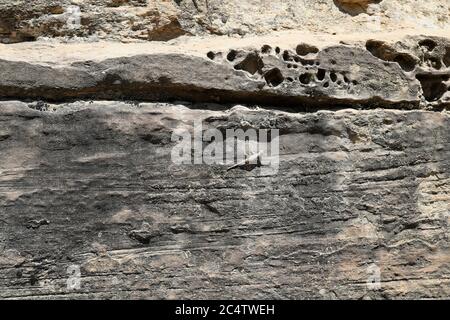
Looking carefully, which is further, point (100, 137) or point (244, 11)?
point (244, 11)

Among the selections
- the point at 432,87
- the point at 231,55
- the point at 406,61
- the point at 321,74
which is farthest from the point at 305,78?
the point at 432,87

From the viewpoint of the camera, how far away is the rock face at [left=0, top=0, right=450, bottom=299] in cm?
285

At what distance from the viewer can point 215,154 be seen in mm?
2967

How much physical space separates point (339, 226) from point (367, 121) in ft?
1.64

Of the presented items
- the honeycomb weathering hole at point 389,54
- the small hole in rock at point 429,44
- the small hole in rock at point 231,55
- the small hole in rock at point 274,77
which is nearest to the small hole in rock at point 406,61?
the honeycomb weathering hole at point 389,54

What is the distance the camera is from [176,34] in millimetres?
3156

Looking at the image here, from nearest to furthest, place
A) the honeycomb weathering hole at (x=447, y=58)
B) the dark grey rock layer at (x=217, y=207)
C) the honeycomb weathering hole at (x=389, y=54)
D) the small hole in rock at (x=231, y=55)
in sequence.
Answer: the dark grey rock layer at (x=217, y=207) → the small hole in rock at (x=231, y=55) → the honeycomb weathering hole at (x=389, y=54) → the honeycomb weathering hole at (x=447, y=58)

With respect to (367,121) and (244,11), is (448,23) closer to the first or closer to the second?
(367,121)

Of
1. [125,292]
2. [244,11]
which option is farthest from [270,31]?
[125,292]

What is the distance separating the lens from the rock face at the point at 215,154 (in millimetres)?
2848

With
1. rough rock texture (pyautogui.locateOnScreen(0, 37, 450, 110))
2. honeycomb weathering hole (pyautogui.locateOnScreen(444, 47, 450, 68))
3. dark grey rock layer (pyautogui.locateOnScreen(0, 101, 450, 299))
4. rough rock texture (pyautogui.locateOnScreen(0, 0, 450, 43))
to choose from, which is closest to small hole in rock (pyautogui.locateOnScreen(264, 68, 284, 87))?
rough rock texture (pyautogui.locateOnScreen(0, 37, 450, 110))

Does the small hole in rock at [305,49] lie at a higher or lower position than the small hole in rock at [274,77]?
higher

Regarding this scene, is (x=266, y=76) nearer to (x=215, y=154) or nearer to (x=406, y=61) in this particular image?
(x=215, y=154)

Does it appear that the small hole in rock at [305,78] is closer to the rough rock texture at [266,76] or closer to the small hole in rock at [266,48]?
the rough rock texture at [266,76]
